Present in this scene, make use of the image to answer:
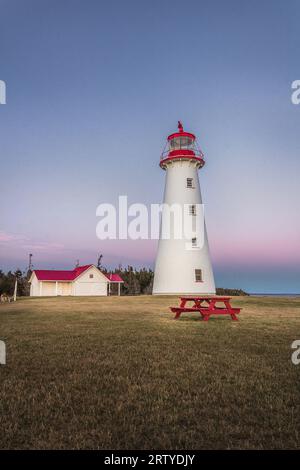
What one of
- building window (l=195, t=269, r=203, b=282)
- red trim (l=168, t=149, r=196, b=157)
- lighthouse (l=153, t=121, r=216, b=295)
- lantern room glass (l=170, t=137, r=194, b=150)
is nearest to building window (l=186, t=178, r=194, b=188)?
lighthouse (l=153, t=121, r=216, b=295)

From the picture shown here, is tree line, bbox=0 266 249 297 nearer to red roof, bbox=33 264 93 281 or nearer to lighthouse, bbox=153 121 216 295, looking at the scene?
red roof, bbox=33 264 93 281

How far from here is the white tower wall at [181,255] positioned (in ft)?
110

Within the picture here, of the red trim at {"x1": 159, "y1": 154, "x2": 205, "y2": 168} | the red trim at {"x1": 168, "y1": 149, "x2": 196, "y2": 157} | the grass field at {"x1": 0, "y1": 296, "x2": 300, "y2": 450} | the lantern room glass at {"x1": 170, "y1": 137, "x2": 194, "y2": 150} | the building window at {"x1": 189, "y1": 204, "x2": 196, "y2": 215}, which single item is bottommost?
the grass field at {"x1": 0, "y1": 296, "x2": 300, "y2": 450}

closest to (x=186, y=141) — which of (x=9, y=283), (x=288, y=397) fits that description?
(x=9, y=283)

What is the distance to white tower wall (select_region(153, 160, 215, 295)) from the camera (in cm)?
3362

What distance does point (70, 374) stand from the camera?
661 centimetres

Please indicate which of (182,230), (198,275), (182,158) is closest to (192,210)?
(182,230)

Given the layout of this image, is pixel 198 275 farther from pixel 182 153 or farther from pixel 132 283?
pixel 132 283

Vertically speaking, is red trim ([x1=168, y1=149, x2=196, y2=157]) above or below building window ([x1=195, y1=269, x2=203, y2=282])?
above

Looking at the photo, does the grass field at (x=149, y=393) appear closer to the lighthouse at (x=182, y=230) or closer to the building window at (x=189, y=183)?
the lighthouse at (x=182, y=230)

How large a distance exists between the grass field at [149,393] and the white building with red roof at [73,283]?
4141 centimetres

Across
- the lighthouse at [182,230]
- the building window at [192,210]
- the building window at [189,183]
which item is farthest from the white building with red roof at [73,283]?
the building window at [189,183]

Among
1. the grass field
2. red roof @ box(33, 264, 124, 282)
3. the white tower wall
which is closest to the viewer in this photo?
the grass field
